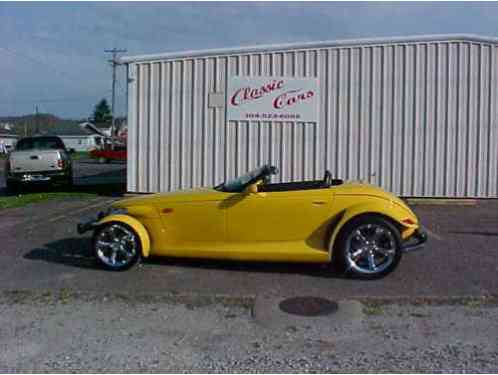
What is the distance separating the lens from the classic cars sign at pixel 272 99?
12.8m

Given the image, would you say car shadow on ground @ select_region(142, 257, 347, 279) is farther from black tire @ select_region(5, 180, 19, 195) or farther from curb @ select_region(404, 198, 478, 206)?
black tire @ select_region(5, 180, 19, 195)

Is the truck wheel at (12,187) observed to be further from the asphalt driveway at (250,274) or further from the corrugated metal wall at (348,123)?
the asphalt driveway at (250,274)

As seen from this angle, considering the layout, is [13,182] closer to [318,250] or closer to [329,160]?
[329,160]

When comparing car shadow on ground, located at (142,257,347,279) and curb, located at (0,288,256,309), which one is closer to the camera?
curb, located at (0,288,256,309)

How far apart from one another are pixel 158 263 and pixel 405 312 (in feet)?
10.7

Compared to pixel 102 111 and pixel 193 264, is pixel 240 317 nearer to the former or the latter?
pixel 193 264

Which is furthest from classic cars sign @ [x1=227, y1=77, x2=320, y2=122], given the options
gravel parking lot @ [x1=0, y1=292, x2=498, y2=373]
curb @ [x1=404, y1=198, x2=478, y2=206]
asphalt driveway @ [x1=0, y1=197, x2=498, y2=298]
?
gravel parking lot @ [x1=0, y1=292, x2=498, y2=373]

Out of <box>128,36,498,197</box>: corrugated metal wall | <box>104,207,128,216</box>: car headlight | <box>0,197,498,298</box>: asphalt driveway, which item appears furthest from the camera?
<box>128,36,498,197</box>: corrugated metal wall

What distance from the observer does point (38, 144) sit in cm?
1852

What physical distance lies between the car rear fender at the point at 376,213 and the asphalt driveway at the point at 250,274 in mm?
510

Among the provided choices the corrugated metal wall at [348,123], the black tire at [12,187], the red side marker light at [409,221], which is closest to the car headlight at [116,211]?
the red side marker light at [409,221]

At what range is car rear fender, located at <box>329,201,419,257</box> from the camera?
20.5ft

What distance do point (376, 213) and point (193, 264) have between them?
2.38 meters

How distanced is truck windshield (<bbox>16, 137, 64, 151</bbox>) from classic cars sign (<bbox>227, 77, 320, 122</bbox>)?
8.02 meters
